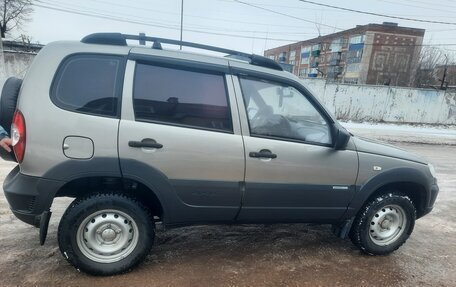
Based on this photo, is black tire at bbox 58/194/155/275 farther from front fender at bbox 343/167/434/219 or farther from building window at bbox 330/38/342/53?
building window at bbox 330/38/342/53

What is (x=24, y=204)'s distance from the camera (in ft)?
9.52

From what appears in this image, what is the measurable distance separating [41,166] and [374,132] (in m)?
15.7

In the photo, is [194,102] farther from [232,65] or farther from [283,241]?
[283,241]

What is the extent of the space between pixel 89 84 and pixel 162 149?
799mm

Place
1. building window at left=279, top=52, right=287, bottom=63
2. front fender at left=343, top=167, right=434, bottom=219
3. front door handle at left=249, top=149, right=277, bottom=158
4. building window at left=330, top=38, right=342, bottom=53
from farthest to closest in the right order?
building window at left=279, top=52, right=287, bottom=63, building window at left=330, top=38, right=342, bottom=53, front fender at left=343, top=167, right=434, bottom=219, front door handle at left=249, top=149, right=277, bottom=158

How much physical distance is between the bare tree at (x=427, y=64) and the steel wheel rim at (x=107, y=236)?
45594 mm

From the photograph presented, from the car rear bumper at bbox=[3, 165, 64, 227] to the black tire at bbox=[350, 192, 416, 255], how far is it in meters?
2.93

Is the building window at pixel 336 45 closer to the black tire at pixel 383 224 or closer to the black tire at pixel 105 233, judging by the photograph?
the black tire at pixel 383 224

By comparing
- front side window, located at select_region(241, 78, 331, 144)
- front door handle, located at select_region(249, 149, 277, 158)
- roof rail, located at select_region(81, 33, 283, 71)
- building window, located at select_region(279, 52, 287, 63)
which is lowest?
front door handle, located at select_region(249, 149, 277, 158)

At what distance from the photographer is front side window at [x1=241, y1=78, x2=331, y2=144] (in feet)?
10.8

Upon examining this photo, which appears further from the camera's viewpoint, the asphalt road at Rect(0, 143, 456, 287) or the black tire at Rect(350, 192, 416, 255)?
the black tire at Rect(350, 192, 416, 255)

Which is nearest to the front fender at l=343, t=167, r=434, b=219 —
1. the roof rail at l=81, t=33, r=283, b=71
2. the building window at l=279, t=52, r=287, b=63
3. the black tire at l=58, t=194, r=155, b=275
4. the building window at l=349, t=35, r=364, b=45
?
the roof rail at l=81, t=33, r=283, b=71

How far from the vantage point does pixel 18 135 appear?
2822 mm

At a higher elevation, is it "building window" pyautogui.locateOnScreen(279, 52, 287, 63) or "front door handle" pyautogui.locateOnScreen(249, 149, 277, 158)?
"building window" pyautogui.locateOnScreen(279, 52, 287, 63)
